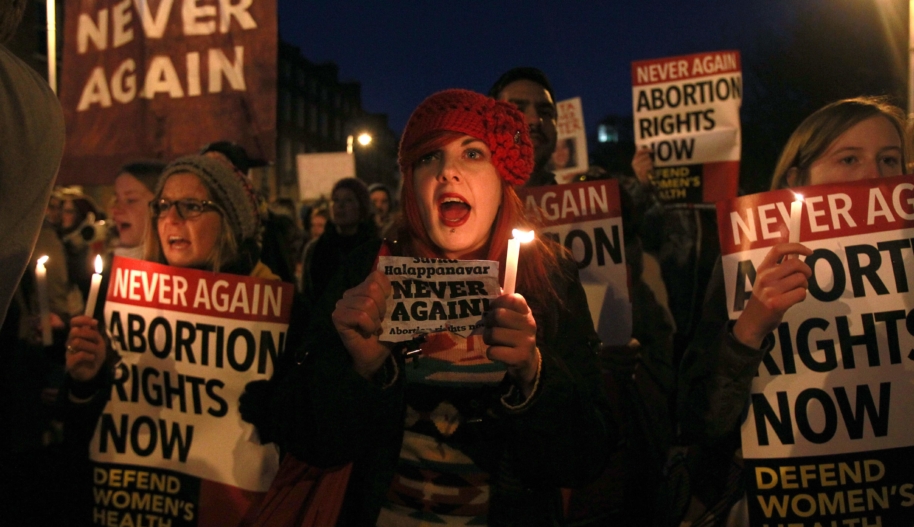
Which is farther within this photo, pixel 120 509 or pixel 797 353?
pixel 120 509

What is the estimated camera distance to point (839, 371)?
2.24m

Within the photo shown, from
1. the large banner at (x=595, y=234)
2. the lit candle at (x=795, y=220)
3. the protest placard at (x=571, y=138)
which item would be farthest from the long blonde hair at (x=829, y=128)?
the protest placard at (x=571, y=138)

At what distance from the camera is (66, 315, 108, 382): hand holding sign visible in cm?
266

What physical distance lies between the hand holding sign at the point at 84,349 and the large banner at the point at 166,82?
153 cm

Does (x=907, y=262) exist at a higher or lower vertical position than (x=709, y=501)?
higher

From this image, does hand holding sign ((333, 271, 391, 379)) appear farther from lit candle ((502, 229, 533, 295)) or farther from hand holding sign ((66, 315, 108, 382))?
hand holding sign ((66, 315, 108, 382))

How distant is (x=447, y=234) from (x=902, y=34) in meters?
23.1

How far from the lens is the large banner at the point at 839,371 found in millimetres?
2189

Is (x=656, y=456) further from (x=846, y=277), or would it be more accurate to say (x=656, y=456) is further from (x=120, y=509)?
(x=120, y=509)

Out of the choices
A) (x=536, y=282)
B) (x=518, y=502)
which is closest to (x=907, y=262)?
(x=536, y=282)

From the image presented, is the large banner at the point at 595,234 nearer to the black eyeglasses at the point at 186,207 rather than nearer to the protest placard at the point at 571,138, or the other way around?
the black eyeglasses at the point at 186,207

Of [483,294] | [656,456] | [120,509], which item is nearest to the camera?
[483,294]

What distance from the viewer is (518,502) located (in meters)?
1.90

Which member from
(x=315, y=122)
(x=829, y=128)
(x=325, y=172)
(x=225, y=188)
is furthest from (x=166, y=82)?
(x=315, y=122)
